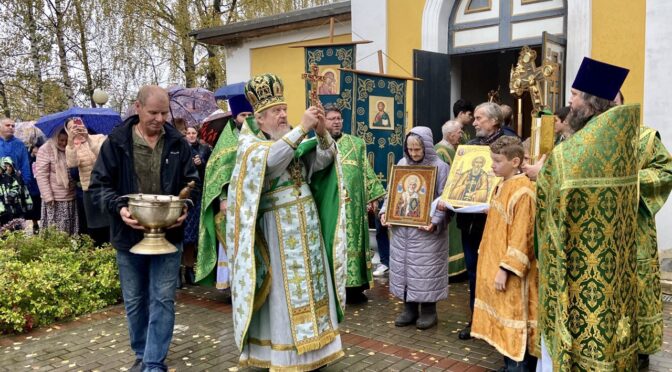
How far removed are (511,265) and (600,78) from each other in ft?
4.43

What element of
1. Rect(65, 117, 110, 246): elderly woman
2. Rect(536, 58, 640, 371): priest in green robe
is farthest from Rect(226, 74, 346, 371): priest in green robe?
Rect(65, 117, 110, 246): elderly woman

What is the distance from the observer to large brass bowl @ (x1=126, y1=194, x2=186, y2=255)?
4031 millimetres

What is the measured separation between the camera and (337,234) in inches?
175

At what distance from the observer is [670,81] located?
24.6 feet

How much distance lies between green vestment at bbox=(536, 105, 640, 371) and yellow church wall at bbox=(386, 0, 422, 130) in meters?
6.75

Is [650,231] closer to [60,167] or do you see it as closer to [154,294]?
[154,294]

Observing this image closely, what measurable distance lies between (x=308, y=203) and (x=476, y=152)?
5.45ft

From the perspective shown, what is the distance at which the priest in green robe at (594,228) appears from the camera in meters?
3.14

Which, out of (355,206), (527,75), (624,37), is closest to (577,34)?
(624,37)

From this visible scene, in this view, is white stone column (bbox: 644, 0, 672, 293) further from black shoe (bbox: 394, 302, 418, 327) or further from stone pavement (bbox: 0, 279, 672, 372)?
black shoe (bbox: 394, 302, 418, 327)

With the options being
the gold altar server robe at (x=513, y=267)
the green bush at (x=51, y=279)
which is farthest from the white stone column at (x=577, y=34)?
the green bush at (x=51, y=279)

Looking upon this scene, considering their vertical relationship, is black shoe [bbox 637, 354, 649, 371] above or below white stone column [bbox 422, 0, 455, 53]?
below

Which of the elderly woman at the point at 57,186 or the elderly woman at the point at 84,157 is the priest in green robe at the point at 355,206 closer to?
the elderly woman at the point at 84,157

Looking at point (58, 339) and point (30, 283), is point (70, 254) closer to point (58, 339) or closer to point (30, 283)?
point (30, 283)
